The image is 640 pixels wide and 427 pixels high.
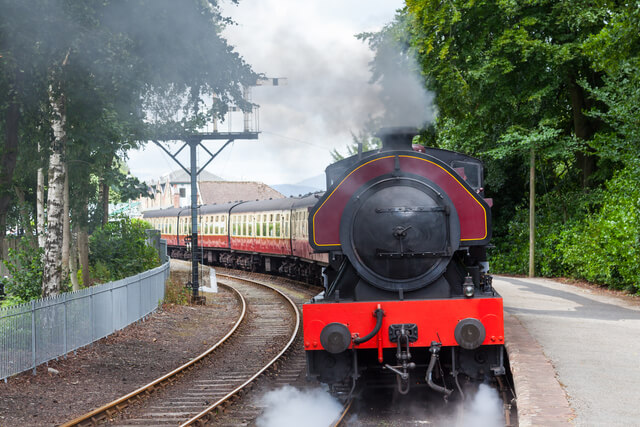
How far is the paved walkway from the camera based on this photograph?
639 centimetres

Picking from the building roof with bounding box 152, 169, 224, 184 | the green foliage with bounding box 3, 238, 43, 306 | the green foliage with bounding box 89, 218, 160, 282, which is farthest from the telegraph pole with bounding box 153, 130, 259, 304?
the building roof with bounding box 152, 169, 224, 184

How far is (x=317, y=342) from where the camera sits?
752 cm

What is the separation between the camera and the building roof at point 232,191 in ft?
234

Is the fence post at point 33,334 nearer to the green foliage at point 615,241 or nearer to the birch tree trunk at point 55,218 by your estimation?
the birch tree trunk at point 55,218

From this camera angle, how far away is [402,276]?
25.3ft

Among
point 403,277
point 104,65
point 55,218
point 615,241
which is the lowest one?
point 403,277

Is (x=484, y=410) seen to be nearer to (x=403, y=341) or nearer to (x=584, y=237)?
(x=403, y=341)

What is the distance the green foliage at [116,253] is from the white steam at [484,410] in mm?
14747

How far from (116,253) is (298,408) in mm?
14343

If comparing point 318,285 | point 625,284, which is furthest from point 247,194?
point 625,284

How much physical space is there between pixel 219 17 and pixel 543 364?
22.9 ft

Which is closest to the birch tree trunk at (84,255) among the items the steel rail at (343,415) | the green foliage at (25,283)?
the green foliage at (25,283)

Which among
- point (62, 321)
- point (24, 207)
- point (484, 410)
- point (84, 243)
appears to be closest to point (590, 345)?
point (484, 410)

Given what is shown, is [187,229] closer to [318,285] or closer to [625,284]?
[318,285]
